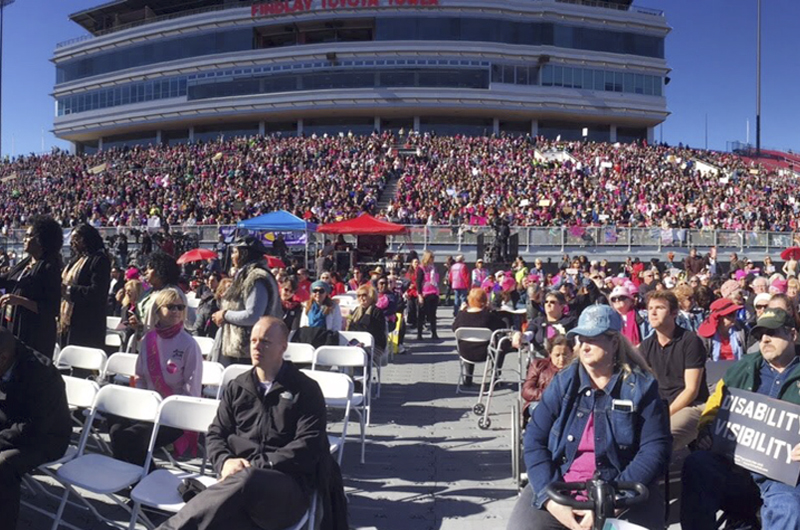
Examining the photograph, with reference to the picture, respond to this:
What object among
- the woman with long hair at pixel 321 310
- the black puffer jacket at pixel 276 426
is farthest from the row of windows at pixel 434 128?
the black puffer jacket at pixel 276 426

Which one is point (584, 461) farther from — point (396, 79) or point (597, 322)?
point (396, 79)

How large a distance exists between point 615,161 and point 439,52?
1788cm

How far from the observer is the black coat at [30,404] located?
403 centimetres

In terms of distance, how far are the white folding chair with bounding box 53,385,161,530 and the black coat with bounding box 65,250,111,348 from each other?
1.79 metres

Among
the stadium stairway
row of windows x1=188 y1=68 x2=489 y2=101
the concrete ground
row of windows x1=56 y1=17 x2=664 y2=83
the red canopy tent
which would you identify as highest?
row of windows x1=56 y1=17 x2=664 y2=83

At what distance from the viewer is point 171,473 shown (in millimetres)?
4258

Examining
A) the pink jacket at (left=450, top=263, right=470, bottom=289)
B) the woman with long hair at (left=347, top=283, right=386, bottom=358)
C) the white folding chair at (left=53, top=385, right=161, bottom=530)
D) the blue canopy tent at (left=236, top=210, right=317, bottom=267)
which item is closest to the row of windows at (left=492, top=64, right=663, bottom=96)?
the blue canopy tent at (left=236, top=210, right=317, bottom=267)

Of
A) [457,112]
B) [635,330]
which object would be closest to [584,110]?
[457,112]

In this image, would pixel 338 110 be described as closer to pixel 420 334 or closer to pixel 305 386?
pixel 420 334

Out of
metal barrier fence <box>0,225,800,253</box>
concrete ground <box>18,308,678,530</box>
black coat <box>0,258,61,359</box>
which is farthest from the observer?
metal barrier fence <box>0,225,800,253</box>

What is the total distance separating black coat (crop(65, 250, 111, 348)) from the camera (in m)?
6.11

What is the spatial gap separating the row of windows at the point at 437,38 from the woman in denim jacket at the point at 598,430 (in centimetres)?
4957

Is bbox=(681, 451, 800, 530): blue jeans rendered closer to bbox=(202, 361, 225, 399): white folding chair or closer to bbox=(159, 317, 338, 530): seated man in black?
bbox=(159, 317, 338, 530): seated man in black

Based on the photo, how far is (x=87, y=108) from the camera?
6016cm
